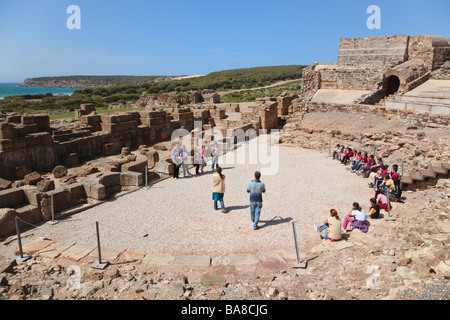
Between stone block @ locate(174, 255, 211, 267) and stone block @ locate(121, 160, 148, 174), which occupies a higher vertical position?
stone block @ locate(121, 160, 148, 174)

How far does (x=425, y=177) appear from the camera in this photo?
1018 centimetres

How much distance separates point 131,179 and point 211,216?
4090mm

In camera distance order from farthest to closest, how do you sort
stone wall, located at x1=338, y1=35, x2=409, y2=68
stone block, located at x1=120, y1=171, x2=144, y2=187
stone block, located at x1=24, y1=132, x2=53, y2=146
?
stone wall, located at x1=338, y1=35, x2=409, y2=68, stone block, located at x1=24, y1=132, x2=53, y2=146, stone block, located at x1=120, y1=171, x2=144, y2=187

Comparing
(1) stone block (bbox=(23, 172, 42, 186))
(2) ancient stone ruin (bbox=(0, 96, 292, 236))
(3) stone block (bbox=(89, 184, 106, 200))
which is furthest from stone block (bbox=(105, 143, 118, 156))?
(3) stone block (bbox=(89, 184, 106, 200))

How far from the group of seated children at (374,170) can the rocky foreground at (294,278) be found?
2.42 metres

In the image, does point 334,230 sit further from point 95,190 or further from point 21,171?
point 21,171

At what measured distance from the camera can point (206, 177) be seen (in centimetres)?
1281

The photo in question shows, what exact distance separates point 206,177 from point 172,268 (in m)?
6.52

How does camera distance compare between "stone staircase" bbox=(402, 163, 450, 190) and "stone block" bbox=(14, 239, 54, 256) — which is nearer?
"stone block" bbox=(14, 239, 54, 256)

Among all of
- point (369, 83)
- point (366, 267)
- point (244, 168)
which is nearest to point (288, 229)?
point (366, 267)

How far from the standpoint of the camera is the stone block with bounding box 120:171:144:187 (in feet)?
38.0

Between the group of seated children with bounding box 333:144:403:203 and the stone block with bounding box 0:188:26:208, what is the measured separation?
10115 millimetres

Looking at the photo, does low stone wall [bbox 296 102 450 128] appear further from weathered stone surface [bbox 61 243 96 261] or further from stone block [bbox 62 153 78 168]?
weathered stone surface [bbox 61 243 96 261]

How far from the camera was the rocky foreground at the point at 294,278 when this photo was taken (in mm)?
5195
